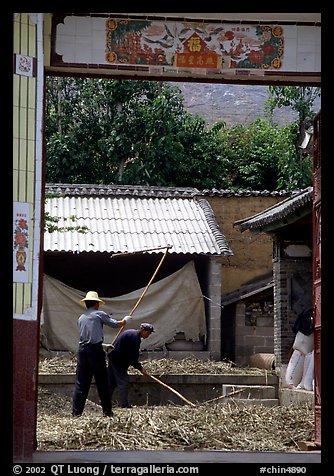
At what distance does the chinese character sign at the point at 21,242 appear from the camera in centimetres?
794

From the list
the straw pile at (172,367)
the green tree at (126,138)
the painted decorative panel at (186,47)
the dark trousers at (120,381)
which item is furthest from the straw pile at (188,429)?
the green tree at (126,138)

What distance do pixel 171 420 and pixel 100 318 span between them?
83.6 inches

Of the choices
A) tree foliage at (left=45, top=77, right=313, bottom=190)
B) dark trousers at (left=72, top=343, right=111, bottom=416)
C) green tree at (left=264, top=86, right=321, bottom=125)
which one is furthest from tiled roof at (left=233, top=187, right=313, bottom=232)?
tree foliage at (left=45, top=77, right=313, bottom=190)

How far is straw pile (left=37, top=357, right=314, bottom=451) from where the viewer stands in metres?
9.26

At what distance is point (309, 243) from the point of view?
15.7 m

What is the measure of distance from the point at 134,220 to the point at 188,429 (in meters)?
9.87

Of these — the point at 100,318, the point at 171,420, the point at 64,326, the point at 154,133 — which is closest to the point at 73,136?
the point at 154,133

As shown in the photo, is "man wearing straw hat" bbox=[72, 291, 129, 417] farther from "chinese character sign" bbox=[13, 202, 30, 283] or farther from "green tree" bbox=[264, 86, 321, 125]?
"green tree" bbox=[264, 86, 321, 125]

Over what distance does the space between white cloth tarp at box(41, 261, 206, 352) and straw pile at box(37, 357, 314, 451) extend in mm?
5312

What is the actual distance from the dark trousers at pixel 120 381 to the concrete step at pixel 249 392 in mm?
1495

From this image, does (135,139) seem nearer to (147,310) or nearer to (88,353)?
(147,310)

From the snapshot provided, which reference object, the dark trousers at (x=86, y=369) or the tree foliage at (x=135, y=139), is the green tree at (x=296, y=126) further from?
the dark trousers at (x=86, y=369)

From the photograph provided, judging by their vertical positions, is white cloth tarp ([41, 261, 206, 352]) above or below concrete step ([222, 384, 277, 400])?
above
